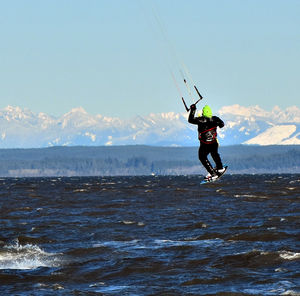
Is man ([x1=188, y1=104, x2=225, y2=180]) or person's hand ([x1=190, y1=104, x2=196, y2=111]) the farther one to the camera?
man ([x1=188, y1=104, x2=225, y2=180])

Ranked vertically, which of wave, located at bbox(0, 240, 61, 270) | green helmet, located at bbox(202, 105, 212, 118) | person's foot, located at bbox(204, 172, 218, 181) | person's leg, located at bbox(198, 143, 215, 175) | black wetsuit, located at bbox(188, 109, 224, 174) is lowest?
wave, located at bbox(0, 240, 61, 270)

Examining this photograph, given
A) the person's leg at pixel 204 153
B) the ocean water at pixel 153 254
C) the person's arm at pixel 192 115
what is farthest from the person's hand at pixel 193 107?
the ocean water at pixel 153 254

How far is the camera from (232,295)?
93.9 feet

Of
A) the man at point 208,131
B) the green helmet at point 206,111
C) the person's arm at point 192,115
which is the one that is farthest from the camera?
the man at point 208,131

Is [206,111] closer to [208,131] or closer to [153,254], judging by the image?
[208,131]

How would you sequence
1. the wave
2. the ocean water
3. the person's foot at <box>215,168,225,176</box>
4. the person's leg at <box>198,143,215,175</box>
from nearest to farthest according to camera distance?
1. the person's leg at <box>198,143,215,175</box>
2. the person's foot at <box>215,168,225,176</box>
3. the ocean water
4. the wave

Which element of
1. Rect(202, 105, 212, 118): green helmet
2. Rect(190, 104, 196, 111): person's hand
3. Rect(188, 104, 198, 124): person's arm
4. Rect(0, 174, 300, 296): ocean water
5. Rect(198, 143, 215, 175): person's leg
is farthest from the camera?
Rect(0, 174, 300, 296): ocean water

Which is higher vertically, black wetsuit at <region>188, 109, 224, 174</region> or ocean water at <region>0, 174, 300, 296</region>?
black wetsuit at <region>188, 109, 224, 174</region>

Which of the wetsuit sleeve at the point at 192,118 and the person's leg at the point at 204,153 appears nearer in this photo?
the wetsuit sleeve at the point at 192,118

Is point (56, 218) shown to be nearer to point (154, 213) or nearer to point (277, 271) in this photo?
point (154, 213)

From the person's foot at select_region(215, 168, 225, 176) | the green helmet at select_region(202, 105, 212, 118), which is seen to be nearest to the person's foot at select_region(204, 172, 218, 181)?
the person's foot at select_region(215, 168, 225, 176)

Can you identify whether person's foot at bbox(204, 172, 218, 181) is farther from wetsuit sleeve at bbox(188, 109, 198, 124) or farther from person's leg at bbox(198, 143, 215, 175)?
wetsuit sleeve at bbox(188, 109, 198, 124)

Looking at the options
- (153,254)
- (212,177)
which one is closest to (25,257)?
(153,254)

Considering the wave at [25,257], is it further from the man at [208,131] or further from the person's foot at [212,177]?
the man at [208,131]
